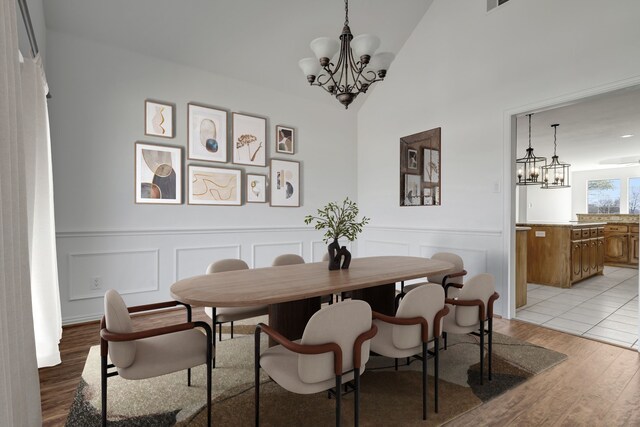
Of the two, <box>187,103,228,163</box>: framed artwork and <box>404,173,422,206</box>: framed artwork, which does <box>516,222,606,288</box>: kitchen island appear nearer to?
<box>404,173,422,206</box>: framed artwork

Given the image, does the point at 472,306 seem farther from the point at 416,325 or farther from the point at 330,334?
the point at 330,334

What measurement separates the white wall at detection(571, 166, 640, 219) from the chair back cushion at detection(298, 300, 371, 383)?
38.3 ft

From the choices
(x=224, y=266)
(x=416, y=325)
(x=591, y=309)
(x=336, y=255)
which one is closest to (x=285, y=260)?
(x=224, y=266)

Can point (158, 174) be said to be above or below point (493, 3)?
below

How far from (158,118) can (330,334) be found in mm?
3529

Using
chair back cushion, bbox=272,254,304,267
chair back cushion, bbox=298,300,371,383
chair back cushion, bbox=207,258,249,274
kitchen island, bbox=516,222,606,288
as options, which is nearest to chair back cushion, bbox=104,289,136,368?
chair back cushion, bbox=298,300,371,383

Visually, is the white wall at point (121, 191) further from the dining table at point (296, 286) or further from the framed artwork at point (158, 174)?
the dining table at point (296, 286)

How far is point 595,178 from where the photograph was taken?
33.7 feet

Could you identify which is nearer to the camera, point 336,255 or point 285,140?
point 336,255

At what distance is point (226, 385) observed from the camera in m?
2.29

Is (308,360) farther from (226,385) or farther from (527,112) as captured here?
(527,112)

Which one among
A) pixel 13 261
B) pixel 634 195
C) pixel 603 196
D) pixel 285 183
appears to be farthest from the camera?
pixel 603 196

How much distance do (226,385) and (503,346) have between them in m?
2.33

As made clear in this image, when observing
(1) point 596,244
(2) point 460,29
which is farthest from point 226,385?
(1) point 596,244
